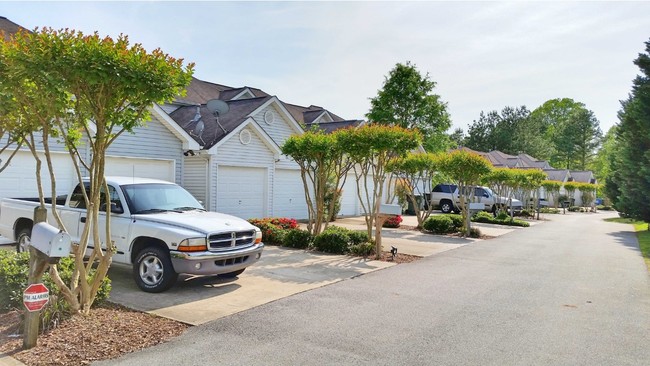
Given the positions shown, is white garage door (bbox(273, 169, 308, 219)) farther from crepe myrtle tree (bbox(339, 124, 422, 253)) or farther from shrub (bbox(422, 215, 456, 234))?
crepe myrtle tree (bbox(339, 124, 422, 253))

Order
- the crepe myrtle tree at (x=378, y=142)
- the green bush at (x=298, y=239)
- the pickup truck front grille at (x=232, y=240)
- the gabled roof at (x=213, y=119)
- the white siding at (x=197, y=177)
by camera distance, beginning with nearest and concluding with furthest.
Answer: the pickup truck front grille at (x=232, y=240)
the crepe myrtle tree at (x=378, y=142)
the green bush at (x=298, y=239)
the white siding at (x=197, y=177)
the gabled roof at (x=213, y=119)

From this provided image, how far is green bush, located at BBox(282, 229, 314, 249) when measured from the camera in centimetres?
1192

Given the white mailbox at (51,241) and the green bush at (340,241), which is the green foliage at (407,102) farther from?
the white mailbox at (51,241)

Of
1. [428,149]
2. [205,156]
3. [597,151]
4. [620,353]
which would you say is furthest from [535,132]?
[620,353]

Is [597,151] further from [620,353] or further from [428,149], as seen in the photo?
[620,353]

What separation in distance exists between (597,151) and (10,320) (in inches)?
3488

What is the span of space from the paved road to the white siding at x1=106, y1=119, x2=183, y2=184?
8372mm

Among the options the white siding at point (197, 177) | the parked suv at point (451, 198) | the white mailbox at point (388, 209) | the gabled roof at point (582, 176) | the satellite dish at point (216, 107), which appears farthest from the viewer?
the gabled roof at point (582, 176)

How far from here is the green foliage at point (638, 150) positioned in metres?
19.1

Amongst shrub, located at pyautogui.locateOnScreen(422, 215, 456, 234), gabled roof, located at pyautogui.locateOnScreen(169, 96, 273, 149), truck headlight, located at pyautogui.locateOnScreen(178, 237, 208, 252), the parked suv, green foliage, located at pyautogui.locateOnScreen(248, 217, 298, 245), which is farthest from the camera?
the parked suv

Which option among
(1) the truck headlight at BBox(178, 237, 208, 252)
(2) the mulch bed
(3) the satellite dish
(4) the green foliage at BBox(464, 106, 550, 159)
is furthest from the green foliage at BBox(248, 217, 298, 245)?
(4) the green foliage at BBox(464, 106, 550, 159)

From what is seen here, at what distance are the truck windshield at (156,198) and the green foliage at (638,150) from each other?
1881 centimetres

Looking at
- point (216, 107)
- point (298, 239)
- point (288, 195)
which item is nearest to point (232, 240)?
point (298, 239)

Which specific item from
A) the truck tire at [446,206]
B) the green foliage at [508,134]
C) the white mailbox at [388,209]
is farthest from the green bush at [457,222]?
the green foliage at [508,134]
